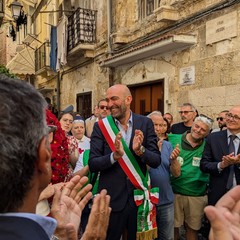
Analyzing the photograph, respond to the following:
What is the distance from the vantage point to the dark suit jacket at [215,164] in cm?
380

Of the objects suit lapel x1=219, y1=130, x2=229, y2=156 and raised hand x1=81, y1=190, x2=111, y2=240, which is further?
suit lapel x1=219, y1=130, x2=229, y2=156

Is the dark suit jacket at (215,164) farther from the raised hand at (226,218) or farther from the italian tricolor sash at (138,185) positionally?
the raised hand at (226,218)

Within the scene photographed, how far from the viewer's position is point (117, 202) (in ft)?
10.4

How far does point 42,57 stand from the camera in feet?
59.2

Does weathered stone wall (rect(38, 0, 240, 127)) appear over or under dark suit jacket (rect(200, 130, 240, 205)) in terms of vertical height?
over

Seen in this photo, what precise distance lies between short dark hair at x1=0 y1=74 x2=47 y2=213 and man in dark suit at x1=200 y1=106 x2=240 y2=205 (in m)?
3.02

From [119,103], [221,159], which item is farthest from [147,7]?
[119,103]

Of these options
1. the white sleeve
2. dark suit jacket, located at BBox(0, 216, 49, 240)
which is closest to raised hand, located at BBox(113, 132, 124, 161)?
the white sleeve

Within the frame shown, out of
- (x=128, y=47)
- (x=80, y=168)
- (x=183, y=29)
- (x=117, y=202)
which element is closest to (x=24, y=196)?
(x=117, y=202)

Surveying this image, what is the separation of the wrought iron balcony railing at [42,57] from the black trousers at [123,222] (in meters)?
14.5

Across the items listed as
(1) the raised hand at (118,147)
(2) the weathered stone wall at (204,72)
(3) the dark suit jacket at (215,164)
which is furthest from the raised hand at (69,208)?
(2) the weathered stone wall at (204,72)

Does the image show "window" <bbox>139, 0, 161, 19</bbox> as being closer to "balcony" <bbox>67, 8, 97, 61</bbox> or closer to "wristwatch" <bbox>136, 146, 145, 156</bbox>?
"balcony" <bbox>67, 8, 97, 61</bbox>

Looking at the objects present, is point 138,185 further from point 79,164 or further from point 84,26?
point 84,26

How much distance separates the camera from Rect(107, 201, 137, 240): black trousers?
3180mm
